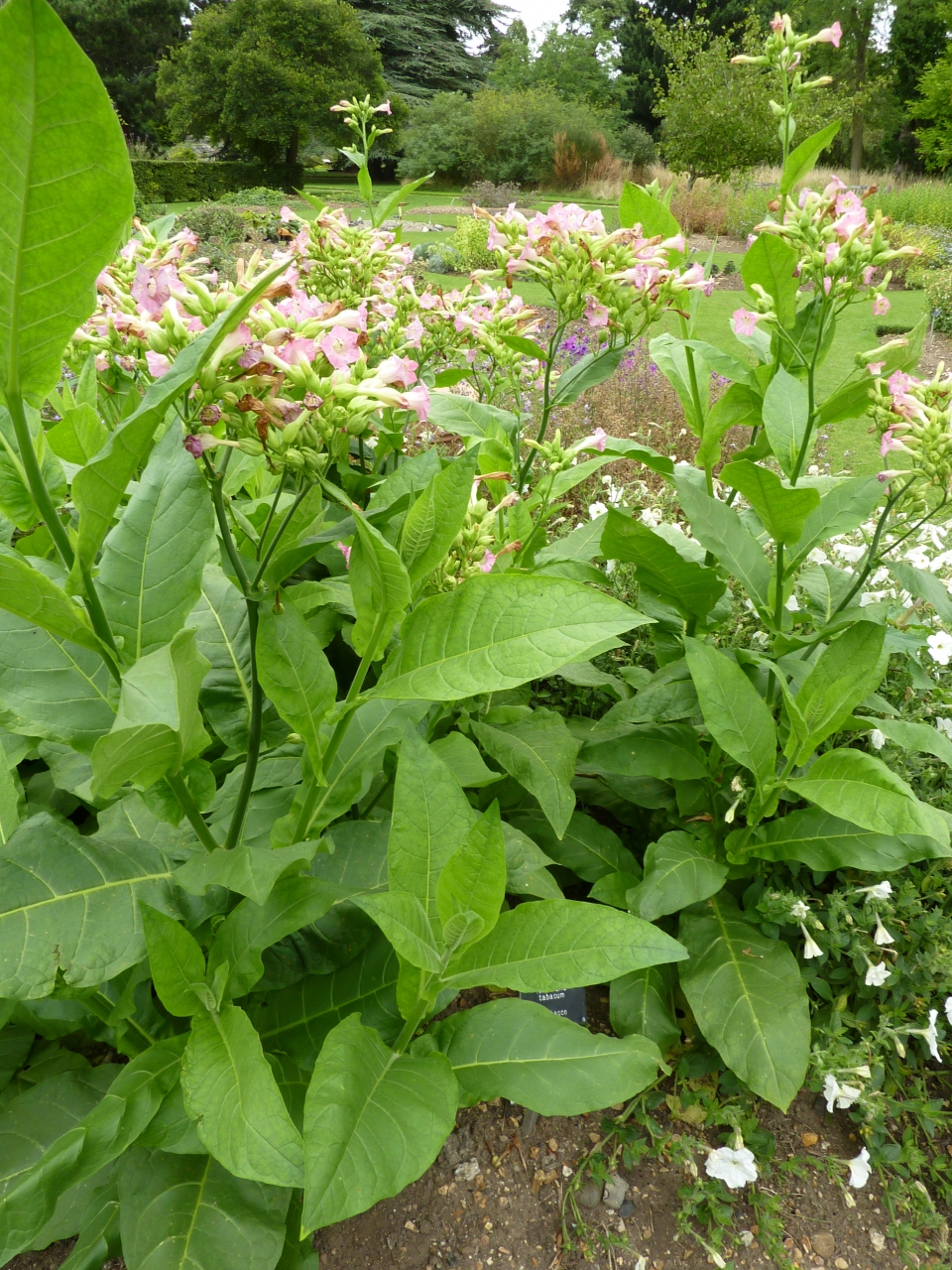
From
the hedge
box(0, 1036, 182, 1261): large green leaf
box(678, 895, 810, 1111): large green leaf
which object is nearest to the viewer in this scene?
box(0, 1036, 182, 1261): large green leaf

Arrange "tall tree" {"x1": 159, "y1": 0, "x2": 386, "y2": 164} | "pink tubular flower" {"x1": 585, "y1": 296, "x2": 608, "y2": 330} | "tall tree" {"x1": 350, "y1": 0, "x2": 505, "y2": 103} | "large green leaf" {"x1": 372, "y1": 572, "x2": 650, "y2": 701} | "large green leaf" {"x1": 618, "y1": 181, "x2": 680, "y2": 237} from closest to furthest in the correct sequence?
"large green leaf" {"x1": 372, "y1": 572, "x2": 650, "y2": 701} → "pink tubular flower" {"x1": 585, "y1": 296, "x2": 608, "y2": 330} → "large green leaf" {"x1": 618, "y1": 181, "x2": 680, "y2": 237} → "tall tree" {"x1": 159, "y1": 0, "x2": 386, "y2": 164} → "tall tree" {"x1": 350, "y1": 0, "x2": 505, "y2": 103}

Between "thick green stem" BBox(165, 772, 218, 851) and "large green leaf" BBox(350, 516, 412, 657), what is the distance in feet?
0.98

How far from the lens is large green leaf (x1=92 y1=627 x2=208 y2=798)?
73 centimetres

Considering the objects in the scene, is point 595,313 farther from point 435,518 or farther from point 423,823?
point 423,823

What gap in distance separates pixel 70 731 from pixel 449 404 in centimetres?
116

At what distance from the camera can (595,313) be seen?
1.70 m

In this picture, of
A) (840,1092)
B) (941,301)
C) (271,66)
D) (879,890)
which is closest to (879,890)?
(879,890)

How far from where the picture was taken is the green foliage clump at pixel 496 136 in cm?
2475

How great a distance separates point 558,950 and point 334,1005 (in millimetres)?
448

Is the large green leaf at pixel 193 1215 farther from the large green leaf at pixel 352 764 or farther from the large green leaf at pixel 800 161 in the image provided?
the large green leaf at pixel 800 161

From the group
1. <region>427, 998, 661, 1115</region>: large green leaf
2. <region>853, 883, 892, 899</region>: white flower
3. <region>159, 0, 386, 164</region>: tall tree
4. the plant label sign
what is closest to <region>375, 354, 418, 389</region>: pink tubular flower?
<region>427, 998, 661, 1115</region>: large green leaf

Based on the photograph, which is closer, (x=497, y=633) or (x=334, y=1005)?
(x=497, y=633)

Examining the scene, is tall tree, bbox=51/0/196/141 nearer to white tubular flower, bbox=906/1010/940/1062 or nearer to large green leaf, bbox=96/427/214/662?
large green leaf, bbox=96/427/214/662

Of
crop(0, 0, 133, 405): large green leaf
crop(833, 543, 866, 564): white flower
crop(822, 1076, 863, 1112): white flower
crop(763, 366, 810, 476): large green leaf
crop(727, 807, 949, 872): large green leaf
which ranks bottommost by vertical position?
crop(822, 1076, 863, 1112): white flower
